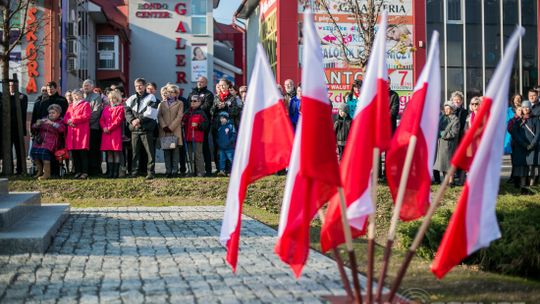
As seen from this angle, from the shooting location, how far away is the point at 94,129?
1664 centimetres

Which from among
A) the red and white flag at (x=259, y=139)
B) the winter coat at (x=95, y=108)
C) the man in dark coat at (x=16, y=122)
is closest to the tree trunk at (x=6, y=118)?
the man in dark coat at (x=16, y=122)

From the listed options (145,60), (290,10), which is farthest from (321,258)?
(145,60)

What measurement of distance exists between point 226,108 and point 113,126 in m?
2.43

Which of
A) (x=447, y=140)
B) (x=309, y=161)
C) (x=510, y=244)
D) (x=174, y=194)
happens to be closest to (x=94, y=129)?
(x=174, y=194)

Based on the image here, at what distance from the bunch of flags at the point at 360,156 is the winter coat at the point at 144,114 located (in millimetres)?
10714

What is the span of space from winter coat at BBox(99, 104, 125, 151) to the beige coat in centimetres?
78

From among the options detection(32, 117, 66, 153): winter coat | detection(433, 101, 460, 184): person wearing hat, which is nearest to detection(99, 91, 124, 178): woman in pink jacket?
detection(32, 117, 66, 153): winter coat

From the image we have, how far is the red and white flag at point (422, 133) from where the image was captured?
5.61 metres

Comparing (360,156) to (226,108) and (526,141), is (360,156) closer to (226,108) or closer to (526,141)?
(226,108)

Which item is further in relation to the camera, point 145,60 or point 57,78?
point 145,60

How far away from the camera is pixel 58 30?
30844mm

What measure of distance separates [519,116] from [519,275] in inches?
397

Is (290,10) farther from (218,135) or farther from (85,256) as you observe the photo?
(85,256)

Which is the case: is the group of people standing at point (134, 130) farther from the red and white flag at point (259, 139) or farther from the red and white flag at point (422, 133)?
the red and white flag at point (422, 133)
